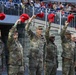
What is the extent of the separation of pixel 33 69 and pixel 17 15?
7.60 meters

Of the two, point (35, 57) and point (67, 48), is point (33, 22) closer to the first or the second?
point (67, 48)


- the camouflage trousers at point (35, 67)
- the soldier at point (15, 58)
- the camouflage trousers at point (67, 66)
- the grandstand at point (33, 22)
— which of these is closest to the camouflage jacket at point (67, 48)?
the camouflage trousers at point (67, 66)

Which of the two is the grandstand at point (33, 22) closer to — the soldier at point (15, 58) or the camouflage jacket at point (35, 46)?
the camouflage jacket at point (35, 46)

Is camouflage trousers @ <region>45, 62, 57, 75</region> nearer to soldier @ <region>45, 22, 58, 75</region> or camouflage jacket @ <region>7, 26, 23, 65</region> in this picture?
soldier @ <region>45, 22, 58, 75</region>

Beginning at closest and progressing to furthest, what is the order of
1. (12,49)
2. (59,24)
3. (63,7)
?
(12,49) → (59,24) → (63,7)

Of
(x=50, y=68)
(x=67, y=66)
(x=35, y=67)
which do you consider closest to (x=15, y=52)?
(x=35, y=67)

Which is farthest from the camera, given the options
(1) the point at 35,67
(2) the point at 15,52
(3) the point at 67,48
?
(3) the point at 67,48

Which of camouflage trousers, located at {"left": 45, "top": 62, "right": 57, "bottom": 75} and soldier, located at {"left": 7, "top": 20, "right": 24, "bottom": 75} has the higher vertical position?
soldier, located at {"left": 7, "top": 20, "right": 24, "bottom": 75}

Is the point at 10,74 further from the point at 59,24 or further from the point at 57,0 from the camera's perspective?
the point at 57,0

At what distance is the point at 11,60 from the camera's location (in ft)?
46.3

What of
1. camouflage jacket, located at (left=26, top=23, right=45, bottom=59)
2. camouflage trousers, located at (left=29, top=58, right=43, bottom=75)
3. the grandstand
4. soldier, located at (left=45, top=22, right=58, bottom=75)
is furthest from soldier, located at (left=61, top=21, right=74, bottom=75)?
the grandstand

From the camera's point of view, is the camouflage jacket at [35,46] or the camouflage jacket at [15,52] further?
the camouflage jacket at [35,46]

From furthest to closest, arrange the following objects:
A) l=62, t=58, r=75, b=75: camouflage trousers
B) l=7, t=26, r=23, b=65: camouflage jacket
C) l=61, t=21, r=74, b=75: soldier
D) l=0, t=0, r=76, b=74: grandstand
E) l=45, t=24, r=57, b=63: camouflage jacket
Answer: l=0, t=0, r=76, b=74: grandstand → l=62, t=58, r=75, b=75: camouflage trousers → l=61, t=21, r=74, b=75: soldier → l=45, t=24, r=57, b=63: camouflage jacket → l=7, t=26, r=23, b=65: camouflage jacket

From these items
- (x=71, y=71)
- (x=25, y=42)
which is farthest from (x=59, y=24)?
(x=71, y=71)
